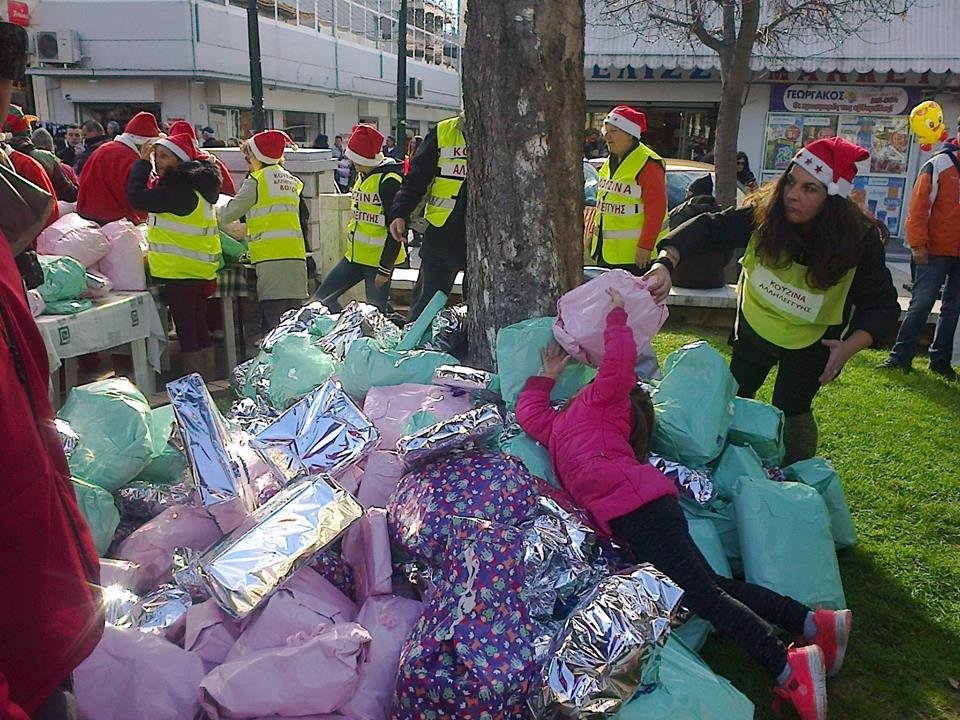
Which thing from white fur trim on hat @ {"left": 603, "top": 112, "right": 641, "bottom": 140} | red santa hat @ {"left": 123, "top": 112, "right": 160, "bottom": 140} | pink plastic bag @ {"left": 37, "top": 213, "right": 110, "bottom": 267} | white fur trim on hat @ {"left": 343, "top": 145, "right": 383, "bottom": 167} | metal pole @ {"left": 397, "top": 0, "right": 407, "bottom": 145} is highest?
metal pole @ {"left": 397, "top": 0, "right": 407, "bottom": 145}

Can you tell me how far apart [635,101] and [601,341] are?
1360cm

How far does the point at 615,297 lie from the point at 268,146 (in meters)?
3.41

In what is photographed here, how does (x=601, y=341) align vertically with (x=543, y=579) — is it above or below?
above

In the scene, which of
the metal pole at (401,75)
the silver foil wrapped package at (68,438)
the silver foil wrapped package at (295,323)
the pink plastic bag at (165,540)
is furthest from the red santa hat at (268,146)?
the metal pole at (401,75)

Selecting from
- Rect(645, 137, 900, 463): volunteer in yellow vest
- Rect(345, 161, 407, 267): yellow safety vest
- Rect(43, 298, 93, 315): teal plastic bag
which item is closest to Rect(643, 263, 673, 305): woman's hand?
Rect(645, 137, 900, 463): volunteer in yellow vest

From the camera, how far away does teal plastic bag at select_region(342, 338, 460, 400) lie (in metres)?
3.40

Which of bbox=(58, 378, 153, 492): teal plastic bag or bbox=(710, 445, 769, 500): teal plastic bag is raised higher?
bbox=(58, 378, 153, 492): teal plastic bag

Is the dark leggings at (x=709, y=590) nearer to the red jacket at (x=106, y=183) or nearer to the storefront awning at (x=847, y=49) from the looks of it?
the red jacket at (x=106, y=183)

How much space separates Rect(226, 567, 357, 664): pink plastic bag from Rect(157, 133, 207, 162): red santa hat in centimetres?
351

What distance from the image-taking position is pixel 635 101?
15.4 meters

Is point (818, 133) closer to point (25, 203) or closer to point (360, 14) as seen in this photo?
point (25, 203)

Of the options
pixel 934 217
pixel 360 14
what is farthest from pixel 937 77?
pixel 360 14

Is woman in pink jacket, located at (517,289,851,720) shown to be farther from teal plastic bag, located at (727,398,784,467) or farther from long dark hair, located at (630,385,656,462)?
teal plastic bag, located at (727,398,784,467)

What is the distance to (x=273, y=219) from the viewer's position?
5.55 meters
